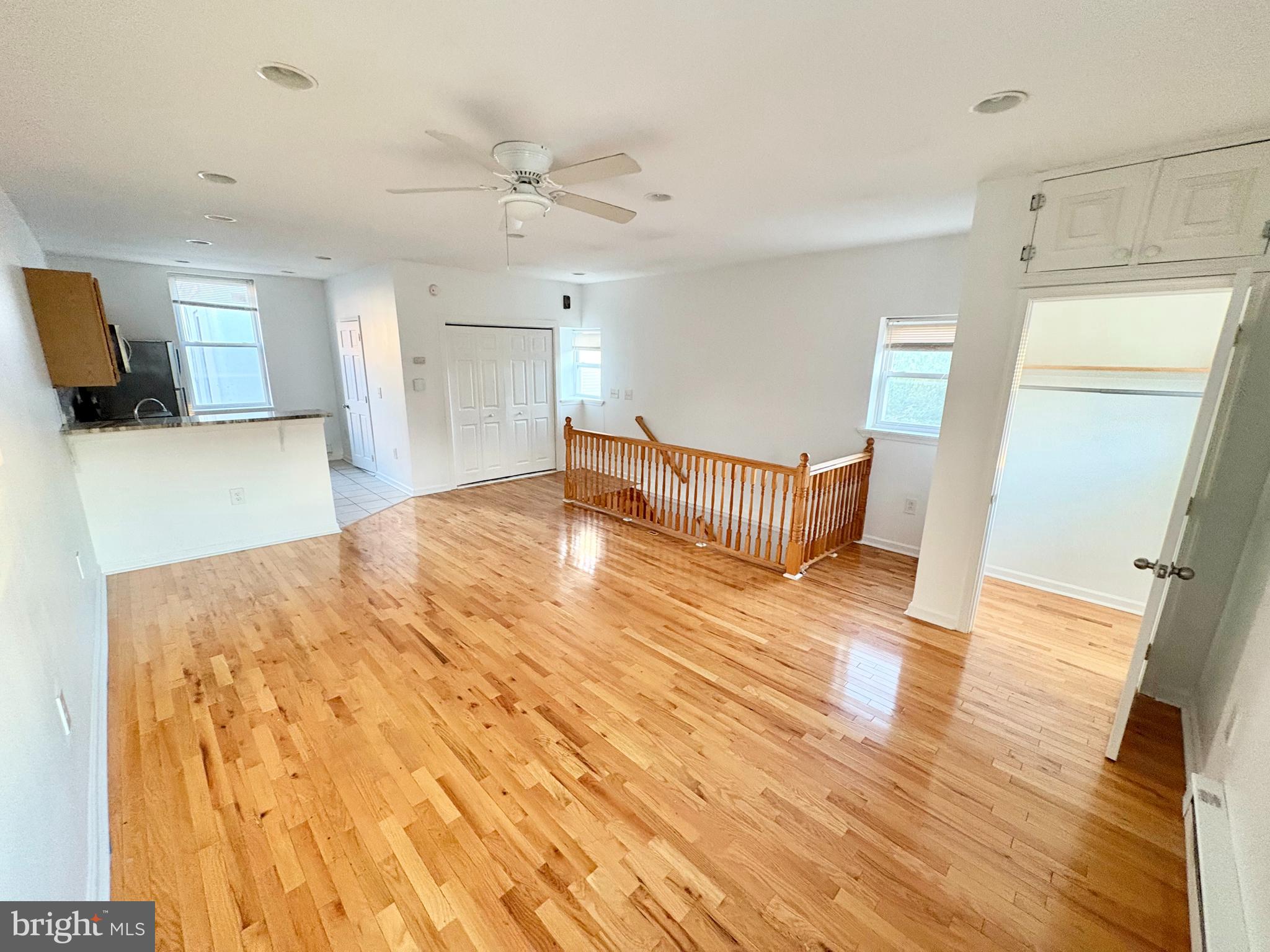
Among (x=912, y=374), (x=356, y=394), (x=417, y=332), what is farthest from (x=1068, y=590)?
(x=356, y=394)

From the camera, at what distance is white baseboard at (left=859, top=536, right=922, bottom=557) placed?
4.20 m

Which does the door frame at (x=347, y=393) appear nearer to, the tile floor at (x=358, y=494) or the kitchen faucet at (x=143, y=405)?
the tile floor at (x=358, y=494)

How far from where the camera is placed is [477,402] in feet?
20.1

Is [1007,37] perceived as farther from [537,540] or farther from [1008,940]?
[537,540]

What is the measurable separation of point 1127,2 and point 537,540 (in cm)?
426

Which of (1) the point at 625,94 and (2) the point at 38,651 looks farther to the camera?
(1) the point at 625,94

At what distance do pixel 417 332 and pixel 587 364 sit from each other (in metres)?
2.47

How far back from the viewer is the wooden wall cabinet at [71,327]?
2.96 metres

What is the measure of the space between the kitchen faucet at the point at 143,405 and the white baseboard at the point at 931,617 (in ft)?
23.0

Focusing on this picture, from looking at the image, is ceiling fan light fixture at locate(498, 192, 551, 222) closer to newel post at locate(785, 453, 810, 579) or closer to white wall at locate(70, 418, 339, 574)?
newel post at locate(785, 453, 810, 579)

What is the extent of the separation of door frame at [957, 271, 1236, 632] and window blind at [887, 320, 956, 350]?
1278 millimetres

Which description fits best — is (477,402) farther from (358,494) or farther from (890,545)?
(890,545)

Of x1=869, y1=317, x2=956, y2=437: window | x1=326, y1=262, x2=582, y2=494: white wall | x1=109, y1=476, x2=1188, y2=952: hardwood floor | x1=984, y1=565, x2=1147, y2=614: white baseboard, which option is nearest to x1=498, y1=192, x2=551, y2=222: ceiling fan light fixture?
x1=109, y1=476, x2=1188, y2=952: hardwood floor

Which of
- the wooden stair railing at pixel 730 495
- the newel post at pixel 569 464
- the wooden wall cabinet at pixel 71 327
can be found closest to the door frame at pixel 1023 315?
the wooden stair railing at pixel 730 495
